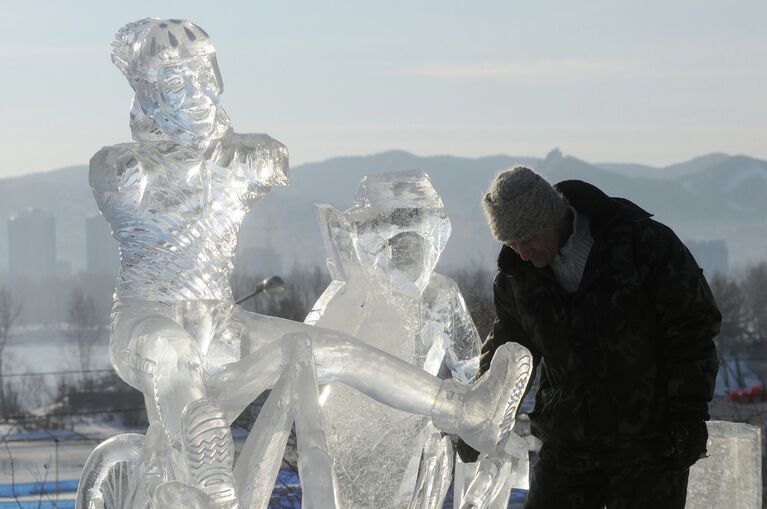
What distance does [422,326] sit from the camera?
416cm

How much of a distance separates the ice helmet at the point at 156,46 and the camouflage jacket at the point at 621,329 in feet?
3.54

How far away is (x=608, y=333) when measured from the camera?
12.4 feet

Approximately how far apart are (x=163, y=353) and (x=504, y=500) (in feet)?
3.56

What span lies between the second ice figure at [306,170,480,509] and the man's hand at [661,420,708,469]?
704mm

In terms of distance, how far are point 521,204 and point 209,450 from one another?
1.05m

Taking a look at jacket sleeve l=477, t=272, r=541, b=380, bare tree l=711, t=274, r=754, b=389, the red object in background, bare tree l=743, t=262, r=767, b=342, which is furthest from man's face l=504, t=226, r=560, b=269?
bare tree l=743, t=262, r=767, b=342

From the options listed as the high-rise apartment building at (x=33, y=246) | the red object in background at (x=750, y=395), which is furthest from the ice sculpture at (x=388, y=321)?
the high-rise apartment building at (x=33, y=246)

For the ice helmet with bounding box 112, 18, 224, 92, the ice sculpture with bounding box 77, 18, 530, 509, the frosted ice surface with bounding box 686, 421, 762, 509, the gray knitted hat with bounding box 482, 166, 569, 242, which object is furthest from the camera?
the frosted ice surface with bounding box 686, 421, 762, 509

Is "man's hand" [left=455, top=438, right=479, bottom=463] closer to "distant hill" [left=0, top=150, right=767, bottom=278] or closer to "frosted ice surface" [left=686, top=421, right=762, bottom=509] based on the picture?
"frosted ice surface" [left=686, top=421, right=762, bottom=509]

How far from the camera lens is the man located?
3.68 metres

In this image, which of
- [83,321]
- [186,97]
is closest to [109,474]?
[186,97]

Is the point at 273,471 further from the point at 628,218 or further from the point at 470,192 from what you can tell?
the point at 470,192

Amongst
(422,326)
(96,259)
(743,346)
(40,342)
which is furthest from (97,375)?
(422,326)

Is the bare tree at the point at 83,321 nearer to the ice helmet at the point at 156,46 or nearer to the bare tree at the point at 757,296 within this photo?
the bare tree at the point at 757,296
